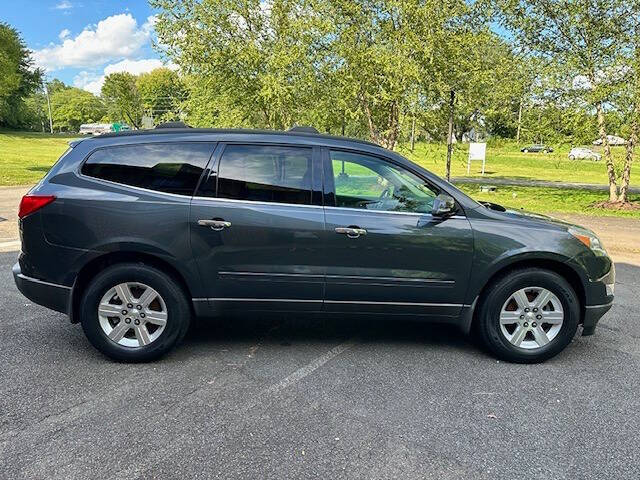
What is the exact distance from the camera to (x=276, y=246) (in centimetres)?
369

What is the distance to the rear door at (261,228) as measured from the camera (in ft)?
12.0

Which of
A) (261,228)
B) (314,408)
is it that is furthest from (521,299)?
(261,228)

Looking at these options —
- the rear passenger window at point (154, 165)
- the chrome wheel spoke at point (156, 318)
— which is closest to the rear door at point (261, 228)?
the rear passenger window at point (154, 165)

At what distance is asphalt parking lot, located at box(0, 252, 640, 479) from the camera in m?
2.60

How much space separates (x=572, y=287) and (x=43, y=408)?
385cm

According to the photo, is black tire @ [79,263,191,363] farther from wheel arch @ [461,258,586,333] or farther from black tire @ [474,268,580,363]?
black tire @ [474,268,580,363]

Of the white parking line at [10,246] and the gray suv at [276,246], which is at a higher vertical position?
the gray suv at [276,246]

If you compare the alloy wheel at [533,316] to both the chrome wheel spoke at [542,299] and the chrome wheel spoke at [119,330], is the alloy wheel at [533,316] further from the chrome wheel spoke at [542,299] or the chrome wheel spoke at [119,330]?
the chrome wheel spoke at [119,330]

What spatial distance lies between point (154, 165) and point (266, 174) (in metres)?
0.85

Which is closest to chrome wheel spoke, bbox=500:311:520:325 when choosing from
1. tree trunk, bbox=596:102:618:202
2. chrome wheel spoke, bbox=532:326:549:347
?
chrome wheel spoke, bbox=532:326:549:347

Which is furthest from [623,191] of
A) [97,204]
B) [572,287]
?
[97,204]

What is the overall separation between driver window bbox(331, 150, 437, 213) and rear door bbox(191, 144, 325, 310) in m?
0.17

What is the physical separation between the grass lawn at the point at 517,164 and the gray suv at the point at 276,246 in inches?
499

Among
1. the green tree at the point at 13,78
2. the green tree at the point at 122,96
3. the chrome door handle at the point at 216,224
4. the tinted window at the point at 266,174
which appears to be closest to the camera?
the chrome door handle at the point at 216,224
